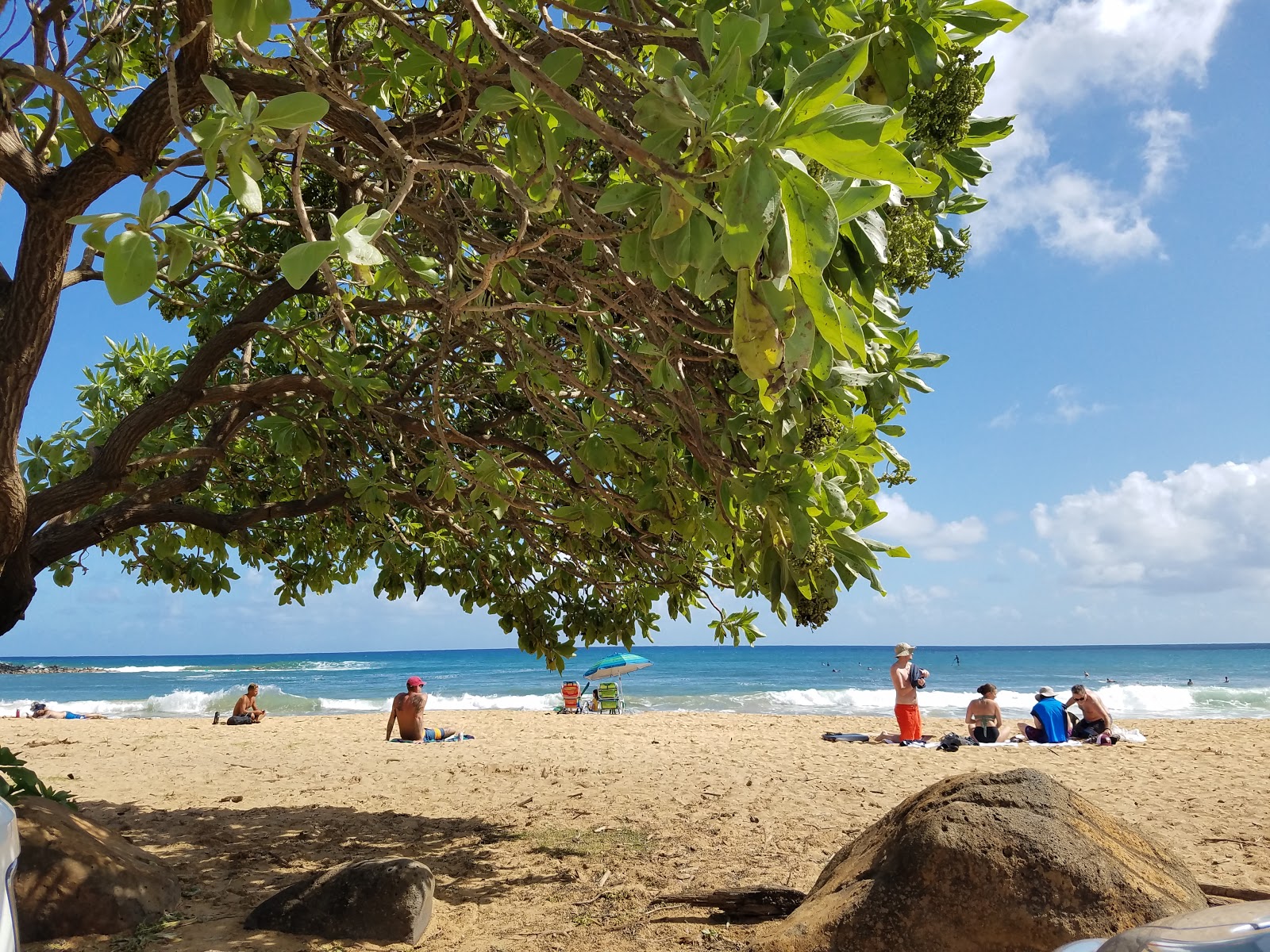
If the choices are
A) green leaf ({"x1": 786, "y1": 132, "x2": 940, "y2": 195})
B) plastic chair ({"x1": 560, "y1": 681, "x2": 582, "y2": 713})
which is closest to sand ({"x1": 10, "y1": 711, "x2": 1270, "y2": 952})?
green leaf ({"x1": 786, "y1": 132, "x2": 940, "y2": 195})

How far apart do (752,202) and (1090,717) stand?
14.9 metres

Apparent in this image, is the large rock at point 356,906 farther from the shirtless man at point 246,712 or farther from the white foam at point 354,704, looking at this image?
the white foam at point 354,704

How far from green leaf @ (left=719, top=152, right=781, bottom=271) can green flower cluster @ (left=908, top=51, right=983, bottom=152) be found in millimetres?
1236

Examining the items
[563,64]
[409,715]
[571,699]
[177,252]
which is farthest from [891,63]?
[571,699]

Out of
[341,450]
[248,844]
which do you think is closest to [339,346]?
→ [341,450]

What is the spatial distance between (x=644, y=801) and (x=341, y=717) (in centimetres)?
1554

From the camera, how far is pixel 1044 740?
1341 centimetres

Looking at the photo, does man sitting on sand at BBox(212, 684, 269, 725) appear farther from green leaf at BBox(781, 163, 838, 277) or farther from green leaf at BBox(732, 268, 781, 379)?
green leaf at BBox(781, 163, 838, 277)

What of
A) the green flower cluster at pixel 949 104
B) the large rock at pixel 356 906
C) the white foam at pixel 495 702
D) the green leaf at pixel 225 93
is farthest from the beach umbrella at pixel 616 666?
the green leaf at pixel 225 93

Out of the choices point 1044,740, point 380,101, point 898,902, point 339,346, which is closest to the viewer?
point 898,902

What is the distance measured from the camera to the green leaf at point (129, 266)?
1577mm

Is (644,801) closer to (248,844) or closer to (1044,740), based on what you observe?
(248,844)

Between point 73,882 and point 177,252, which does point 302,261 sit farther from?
point 73,882

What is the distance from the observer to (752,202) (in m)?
1.31
